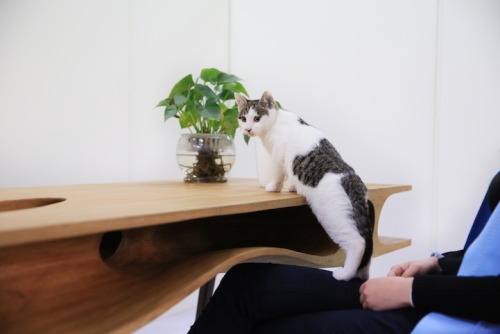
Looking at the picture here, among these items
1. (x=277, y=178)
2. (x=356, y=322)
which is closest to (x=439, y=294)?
(x=356, y=322)

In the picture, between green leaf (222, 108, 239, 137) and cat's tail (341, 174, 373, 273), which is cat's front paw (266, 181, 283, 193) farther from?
green leaf (222, 108, 239, 137)

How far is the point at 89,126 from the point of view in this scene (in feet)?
5.80

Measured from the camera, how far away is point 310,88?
226 centimetres

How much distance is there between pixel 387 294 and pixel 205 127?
0.97 metres

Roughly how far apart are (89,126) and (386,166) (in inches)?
56.7

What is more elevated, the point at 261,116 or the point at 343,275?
the point at 261,116

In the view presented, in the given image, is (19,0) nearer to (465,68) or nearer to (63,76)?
(63,76)

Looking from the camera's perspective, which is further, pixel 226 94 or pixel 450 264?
pixel 226 94

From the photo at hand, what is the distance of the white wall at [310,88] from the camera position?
5.27 ft

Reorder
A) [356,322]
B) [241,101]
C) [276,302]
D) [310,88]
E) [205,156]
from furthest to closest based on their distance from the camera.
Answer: [310,88]
[205,156]
[241,101]
[276,302]
[356,322]

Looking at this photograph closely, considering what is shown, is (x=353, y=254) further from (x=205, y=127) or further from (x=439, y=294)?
(x=205, y=127)

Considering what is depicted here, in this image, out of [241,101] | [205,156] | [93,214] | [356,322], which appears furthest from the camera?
[205,156]

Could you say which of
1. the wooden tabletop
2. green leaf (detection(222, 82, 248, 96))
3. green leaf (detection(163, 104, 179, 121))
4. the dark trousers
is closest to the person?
the dark trousers

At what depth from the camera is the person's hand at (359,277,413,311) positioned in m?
0.77
